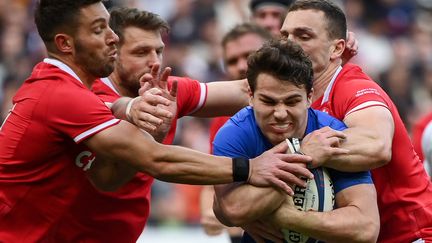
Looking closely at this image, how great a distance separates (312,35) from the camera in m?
6.82

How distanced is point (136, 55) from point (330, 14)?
5.24 feet

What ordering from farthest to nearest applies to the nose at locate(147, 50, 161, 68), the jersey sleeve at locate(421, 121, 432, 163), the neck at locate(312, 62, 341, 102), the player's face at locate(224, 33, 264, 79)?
the jersey sleeve at locate(421, 121, 432, 163), the player's face at locate(224, 33, 264, 79), the nose at locate(147, 50, 161, 68), the neck at locate(312, 62, 341, 102)

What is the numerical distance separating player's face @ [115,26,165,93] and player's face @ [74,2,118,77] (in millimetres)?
1133

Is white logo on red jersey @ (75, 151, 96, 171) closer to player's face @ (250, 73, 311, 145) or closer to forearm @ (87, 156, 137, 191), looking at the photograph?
forearm @ (87, 156, 137, 191)

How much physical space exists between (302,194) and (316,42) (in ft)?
3.94

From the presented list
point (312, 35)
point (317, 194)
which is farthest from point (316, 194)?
point (312, 35)

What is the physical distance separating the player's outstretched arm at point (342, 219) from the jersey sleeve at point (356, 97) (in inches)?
22.8

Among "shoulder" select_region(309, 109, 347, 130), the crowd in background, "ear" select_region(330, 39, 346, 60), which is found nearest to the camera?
"shoulder" select_region(309, 109, 347, 130)

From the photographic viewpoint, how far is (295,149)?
6.02 meters

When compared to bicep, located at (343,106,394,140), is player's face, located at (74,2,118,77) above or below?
above

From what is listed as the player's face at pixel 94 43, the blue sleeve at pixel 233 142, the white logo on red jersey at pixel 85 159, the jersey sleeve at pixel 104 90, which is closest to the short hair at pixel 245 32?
the jersey sleeve at pixel 104 90

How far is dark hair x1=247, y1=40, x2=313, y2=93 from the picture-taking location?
600cm

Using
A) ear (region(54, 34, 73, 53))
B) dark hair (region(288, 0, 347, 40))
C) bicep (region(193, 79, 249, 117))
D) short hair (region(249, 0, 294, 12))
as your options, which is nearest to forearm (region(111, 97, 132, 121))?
ear (region(54, 34, 73, 53))

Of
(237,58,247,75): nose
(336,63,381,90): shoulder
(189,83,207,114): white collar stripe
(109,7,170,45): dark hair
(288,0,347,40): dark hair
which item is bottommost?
(189,83,207,114): white collar stripe
